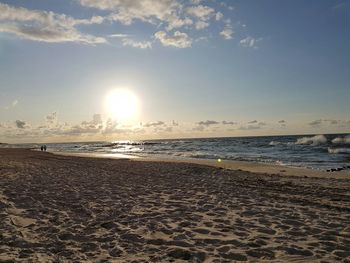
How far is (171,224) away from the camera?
769 centimetres

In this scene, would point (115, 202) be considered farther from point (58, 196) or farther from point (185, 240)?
point (185, 240)

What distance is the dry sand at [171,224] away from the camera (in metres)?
5.84

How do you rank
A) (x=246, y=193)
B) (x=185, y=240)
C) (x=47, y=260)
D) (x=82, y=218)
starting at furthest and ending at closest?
(x=246, y=193) → (x=82, y=218) → (x=185, y=240) → (x=47, y=260)

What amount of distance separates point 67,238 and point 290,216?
5283 mm

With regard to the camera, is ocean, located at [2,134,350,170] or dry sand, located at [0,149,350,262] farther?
ocean, located at [2,134,350,170]

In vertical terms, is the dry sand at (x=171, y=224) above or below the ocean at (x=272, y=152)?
above

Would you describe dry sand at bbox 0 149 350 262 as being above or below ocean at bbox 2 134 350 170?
above

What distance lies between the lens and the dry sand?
5.84 m

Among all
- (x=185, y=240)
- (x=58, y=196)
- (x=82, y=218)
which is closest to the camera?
(x=185, y=240)

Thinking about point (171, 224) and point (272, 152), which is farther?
point (272, 152)

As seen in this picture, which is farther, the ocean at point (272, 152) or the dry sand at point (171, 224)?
the ocean at point (272, 152)

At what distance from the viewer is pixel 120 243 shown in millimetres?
6395

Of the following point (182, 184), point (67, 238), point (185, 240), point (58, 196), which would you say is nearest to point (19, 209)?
point (58, 196)

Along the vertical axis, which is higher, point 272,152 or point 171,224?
point 171,224
